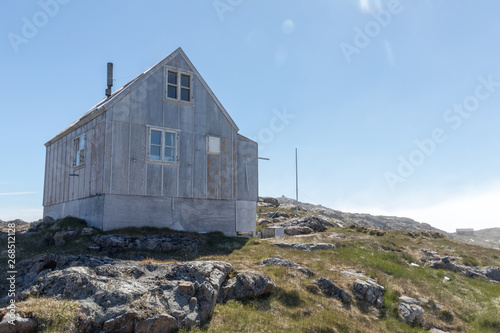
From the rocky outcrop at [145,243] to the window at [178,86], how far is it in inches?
348

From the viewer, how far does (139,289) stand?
33.0 feet

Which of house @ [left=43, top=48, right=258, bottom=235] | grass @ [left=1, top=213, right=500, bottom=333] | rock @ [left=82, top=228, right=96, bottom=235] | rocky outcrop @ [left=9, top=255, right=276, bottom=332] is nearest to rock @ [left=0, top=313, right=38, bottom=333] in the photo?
grass @ [left=1, top=213, right=500, bottom=333]

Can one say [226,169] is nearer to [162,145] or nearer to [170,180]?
[170,180]

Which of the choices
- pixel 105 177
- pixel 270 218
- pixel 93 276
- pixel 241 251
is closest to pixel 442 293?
pixel 241 251

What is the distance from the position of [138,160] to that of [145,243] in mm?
5059

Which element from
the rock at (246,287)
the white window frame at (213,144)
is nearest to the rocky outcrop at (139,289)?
the rock at (246,287)

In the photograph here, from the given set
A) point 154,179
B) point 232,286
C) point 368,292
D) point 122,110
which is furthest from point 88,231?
point 368,292

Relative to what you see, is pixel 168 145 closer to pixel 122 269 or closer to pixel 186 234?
pixel 186 234

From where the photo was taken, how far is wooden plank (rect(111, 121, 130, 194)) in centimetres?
2058

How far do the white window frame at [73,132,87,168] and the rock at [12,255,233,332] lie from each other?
11709 mm

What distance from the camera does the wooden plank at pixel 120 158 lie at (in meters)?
20.6

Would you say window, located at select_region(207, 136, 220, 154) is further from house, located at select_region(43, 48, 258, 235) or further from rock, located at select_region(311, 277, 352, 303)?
rock, located at select_region(311, 277, 352, 303)

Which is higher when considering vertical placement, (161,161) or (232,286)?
(161,161)

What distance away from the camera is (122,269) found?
36.5 ft
